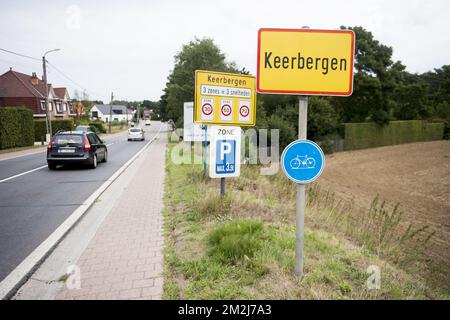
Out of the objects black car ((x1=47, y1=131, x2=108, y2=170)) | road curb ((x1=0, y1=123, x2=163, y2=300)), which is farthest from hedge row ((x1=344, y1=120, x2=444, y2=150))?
road curb ((x1=0, y1=123, x2=163, y2=300))

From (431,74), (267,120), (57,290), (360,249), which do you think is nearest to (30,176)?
(57,290)

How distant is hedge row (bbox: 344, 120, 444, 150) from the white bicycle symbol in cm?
2844

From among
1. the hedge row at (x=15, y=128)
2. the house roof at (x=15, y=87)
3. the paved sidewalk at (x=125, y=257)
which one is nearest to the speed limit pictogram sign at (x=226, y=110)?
the paved sidewalk at (x=125, y=257)

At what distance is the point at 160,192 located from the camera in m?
8.75

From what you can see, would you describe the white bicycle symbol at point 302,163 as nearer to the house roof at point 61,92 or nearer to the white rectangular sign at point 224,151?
the white rectangular sign at point 224,151

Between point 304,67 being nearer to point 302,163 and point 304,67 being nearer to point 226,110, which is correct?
point 302,163

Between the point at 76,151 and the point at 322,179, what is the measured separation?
1049 cm

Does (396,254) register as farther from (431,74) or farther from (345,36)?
(431,74)

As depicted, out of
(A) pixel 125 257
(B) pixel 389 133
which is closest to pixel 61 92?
(B) pixel 389 133

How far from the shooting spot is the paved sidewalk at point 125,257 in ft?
11.8

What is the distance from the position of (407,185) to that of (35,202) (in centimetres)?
1447

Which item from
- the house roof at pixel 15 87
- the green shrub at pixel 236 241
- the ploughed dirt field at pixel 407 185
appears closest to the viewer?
the green shrub at pixel 236 241

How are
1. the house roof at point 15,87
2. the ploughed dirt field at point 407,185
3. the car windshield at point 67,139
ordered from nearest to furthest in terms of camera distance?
the ploughed dirt field at point 407,185 → the car windshield at point 67,139 → the house roof at point 15,87

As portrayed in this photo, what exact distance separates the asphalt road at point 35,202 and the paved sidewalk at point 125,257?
899 millimetres
